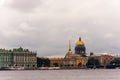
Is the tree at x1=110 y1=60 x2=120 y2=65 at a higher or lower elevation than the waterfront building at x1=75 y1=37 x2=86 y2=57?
lower

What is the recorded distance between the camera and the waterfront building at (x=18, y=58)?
144 m

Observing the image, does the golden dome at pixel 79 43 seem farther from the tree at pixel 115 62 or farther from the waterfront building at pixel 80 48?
the tree at pixel 115 62

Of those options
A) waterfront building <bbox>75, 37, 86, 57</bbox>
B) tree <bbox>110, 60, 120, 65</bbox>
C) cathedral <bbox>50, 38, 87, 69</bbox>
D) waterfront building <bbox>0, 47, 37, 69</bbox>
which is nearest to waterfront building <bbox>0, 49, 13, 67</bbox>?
waterfront building <bbox>0, 47, 37, 69</bbox>

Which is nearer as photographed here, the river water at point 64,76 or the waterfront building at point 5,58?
the river water at point 64,76

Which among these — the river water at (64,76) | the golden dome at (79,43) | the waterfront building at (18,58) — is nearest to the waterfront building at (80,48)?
the golden dome at (79,43)

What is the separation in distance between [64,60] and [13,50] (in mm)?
23778

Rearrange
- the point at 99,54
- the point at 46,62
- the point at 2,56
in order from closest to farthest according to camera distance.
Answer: the point at 2,56, the point at 46,62, the point at 99,54

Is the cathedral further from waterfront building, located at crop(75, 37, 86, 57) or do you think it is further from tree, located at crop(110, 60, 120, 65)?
tree, located at crop(110, 60, 120, 65)

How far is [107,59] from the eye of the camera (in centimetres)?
16825

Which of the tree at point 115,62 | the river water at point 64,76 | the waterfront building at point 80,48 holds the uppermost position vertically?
the waterfront building at point 80,48

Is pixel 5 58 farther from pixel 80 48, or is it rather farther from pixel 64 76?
pixel 64 76

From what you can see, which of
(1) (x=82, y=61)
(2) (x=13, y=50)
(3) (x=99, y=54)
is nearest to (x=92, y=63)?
(1) (x=82, y=61)

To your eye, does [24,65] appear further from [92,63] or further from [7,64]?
[92,63]

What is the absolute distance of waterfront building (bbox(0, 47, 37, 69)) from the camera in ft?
471
